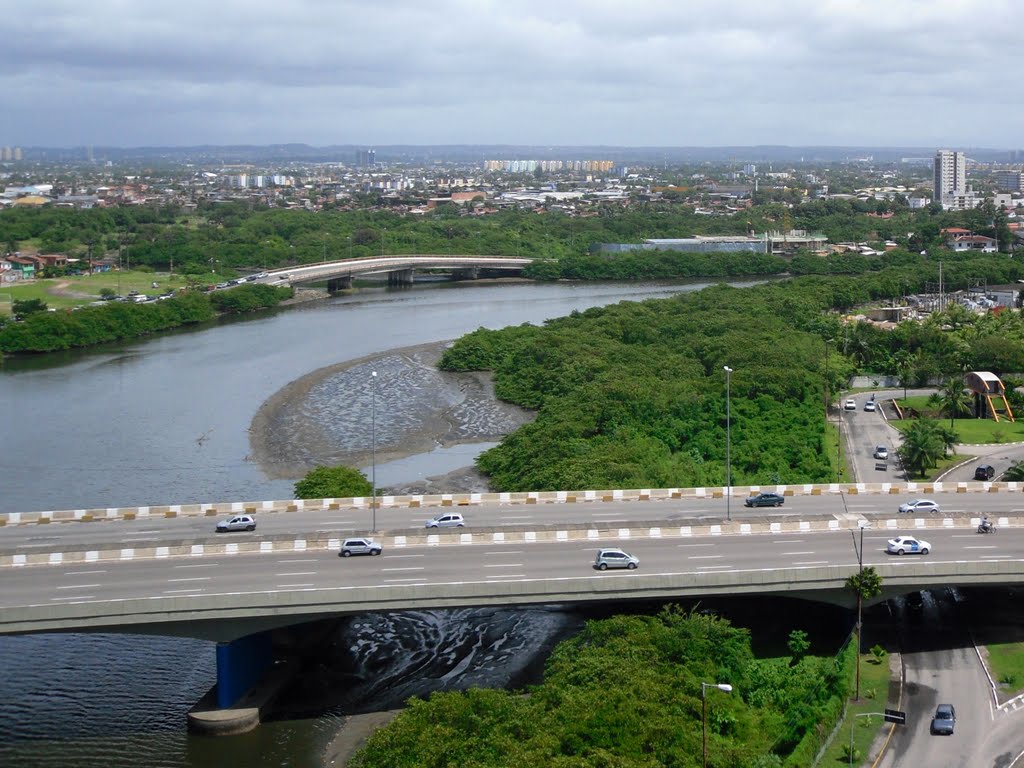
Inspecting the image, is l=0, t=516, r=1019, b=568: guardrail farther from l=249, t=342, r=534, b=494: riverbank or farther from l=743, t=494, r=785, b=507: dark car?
l=249, t=342, r=534, b=494: riverbank

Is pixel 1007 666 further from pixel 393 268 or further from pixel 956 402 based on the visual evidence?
pixel 393 268

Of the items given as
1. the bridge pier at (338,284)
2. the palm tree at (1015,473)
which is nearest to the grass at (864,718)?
the palm tree at (1015,473)

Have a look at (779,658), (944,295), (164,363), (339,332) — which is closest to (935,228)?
(944,295)

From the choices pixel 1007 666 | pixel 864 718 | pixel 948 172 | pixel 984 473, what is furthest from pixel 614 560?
pixel 948 172

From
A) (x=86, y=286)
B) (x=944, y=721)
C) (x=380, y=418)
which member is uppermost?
(x=86, y=286)

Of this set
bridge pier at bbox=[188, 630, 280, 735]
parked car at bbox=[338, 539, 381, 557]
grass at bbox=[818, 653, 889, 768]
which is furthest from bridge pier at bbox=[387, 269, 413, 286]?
grass at bbox=[818, 653, 889, 768]

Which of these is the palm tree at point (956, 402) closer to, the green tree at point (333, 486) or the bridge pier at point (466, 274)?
the green tree at point (333, 486)

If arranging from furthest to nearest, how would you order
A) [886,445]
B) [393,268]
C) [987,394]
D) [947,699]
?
1. [393,268]
2. [987,394]
3. [886,445]
4. [947,699]
